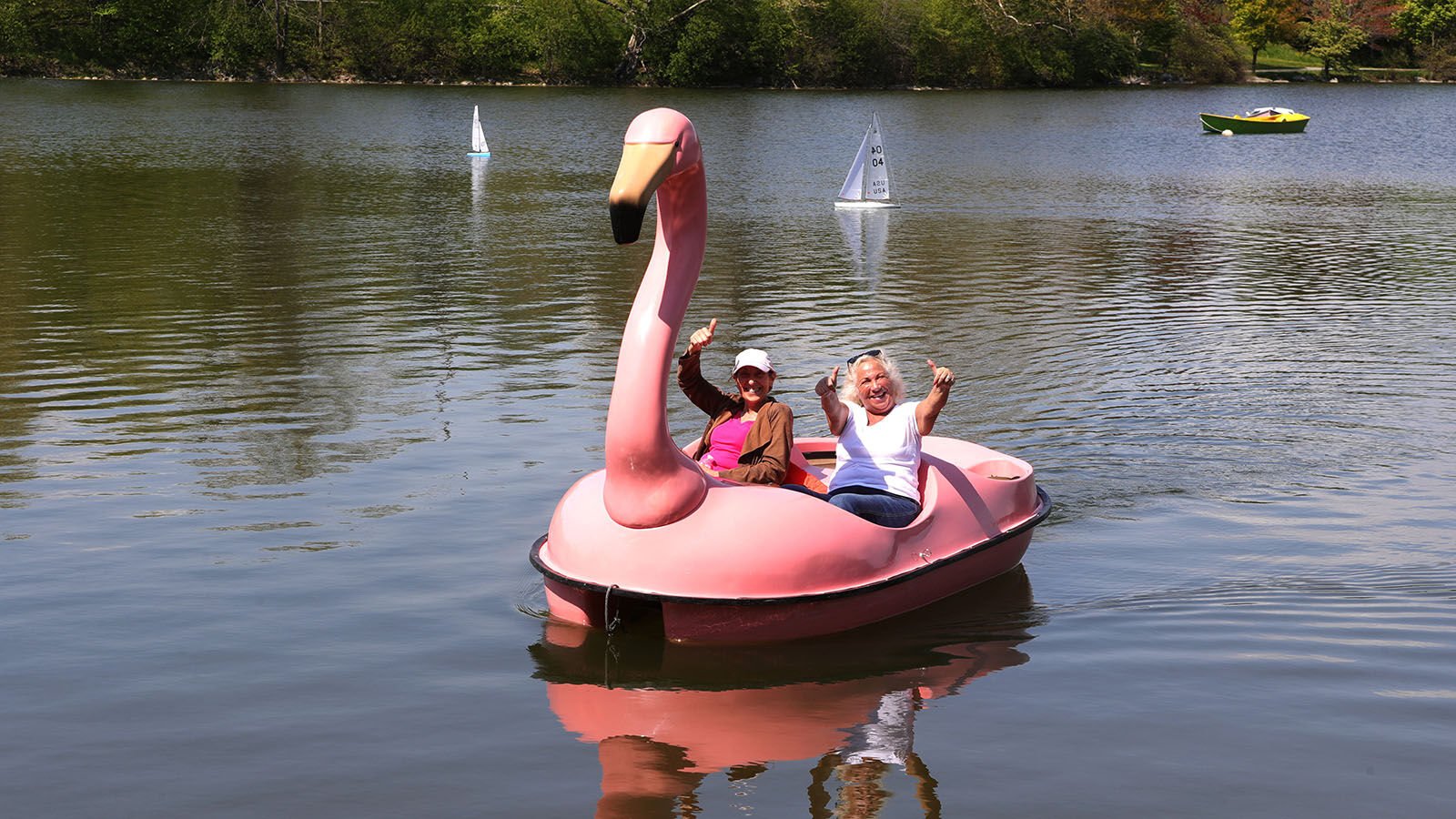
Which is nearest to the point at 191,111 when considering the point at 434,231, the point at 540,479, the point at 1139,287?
the point at 434,231

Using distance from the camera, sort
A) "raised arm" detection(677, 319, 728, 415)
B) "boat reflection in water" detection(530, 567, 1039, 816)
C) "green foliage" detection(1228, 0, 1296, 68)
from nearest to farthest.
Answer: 1. "boat reflection in water" detection(530, 567, 1039, 816)
2. "raised arm" detection(677, 319, 728, 415)
3. "green foliage" detection(1228, 0, 1296, 68)

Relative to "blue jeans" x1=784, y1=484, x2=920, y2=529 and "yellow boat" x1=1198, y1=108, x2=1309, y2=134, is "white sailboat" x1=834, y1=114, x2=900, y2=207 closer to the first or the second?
"blue jeans" x1=784, y1=484, x2=920, y2=529

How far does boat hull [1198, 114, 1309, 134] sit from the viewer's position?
1948 inches

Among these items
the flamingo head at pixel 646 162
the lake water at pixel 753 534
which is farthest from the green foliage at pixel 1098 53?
the flamingo head at pixel 646 162

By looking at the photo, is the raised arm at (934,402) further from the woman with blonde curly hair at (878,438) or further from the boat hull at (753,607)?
the boat hull at (753,607)

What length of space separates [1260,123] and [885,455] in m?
46.4

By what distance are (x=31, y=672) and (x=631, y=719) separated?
2.49m

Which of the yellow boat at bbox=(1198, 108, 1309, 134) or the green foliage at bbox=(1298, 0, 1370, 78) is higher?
the green foliage at bbox=(1298, 0, 1370, 78)

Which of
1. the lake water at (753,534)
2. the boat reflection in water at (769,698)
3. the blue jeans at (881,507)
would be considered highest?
the blue jeans at (881,507)

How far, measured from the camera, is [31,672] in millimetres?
6180

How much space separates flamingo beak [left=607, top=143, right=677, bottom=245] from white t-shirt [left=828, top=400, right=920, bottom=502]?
73.0 inches

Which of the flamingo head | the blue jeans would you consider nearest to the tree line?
the blue jeans

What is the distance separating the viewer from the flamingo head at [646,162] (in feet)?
19.1

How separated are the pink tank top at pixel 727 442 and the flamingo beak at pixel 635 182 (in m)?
1.73
